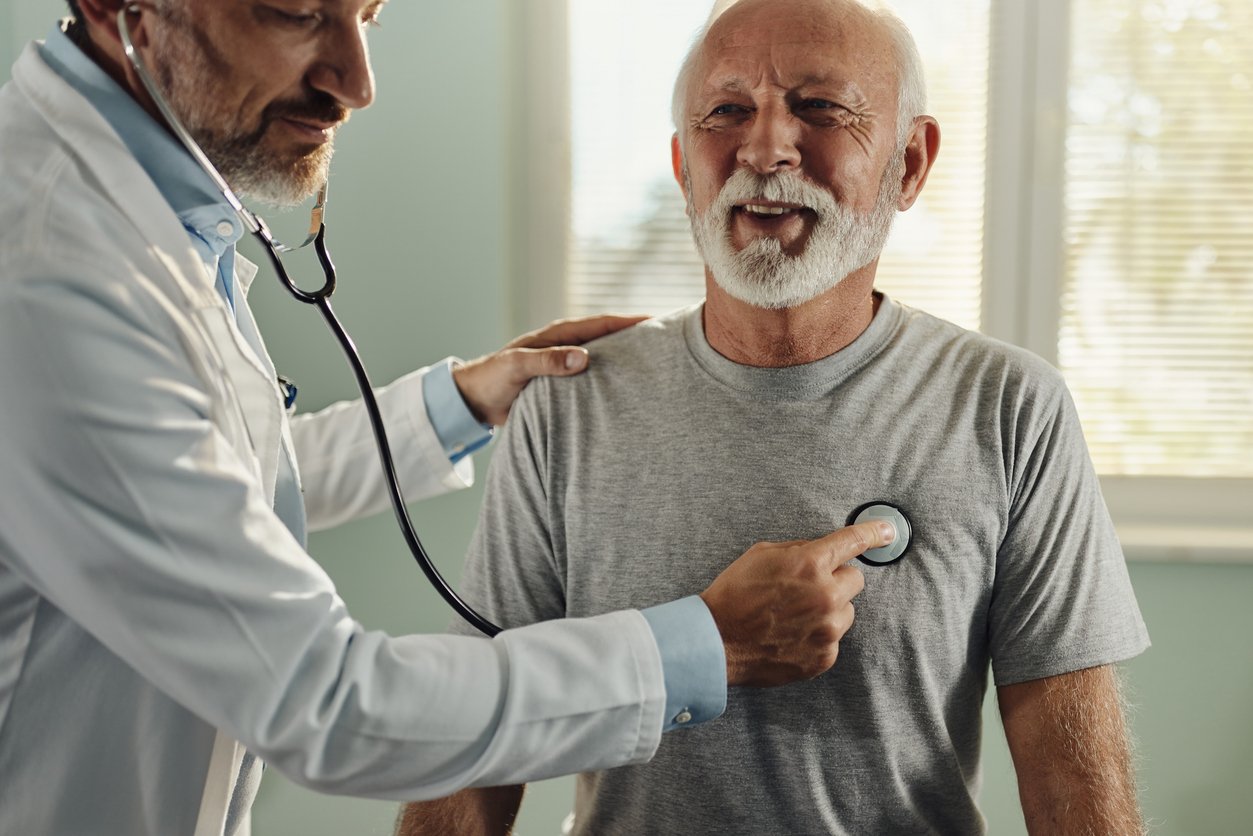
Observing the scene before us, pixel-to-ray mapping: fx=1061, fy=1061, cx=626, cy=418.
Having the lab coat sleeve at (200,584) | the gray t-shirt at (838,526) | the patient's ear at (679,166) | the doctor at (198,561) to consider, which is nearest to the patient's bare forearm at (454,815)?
the gray t-shirt at (838,526)

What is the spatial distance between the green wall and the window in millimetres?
126

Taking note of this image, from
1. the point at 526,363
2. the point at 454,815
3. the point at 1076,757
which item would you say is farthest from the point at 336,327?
the point at 1076,757

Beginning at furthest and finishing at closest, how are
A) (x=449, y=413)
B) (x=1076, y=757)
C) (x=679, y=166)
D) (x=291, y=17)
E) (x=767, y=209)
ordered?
(x=449, y=413)
(x=679, y=166)
(x=767, y=209)
(x=1076, y=757)
(x=291, y=17)

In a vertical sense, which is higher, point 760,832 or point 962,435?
point 962,435

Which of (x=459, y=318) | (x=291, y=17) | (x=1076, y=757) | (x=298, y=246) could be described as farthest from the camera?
(x=459, y=318)

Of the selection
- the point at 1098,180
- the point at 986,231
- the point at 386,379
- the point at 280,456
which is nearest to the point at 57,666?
the point at 280,456

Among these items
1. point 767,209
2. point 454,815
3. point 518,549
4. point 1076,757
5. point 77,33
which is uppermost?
point 77,33

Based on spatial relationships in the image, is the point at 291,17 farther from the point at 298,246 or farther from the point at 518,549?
the point at 518,549

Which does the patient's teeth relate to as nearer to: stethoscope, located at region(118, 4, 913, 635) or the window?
stethoscope, located at region(118, 4, 913, 635)

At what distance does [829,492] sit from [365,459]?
2.29 ft

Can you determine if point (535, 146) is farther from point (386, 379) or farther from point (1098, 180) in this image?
point (1098, 180)

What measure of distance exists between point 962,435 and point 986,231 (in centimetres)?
100

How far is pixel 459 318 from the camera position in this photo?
2010 mm

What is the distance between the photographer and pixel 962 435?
1208 mm
